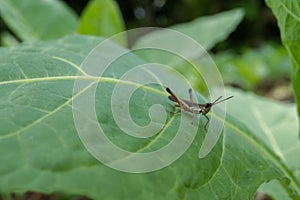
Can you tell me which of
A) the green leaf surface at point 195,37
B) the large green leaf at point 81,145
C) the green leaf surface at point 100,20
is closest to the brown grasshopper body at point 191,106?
the large green leaf at point 81,145

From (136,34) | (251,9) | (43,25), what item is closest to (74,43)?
(43,25)

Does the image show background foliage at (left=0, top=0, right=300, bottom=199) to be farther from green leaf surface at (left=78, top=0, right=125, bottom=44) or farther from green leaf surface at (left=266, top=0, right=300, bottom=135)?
green leaf surface at (left=78, top=0, right=125, bottom=44)

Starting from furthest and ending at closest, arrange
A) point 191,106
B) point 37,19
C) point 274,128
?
point 37,19 → point 274,128 → point 191,106

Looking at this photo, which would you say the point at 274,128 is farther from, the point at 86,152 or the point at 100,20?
the point at 86,152

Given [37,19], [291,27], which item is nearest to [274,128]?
[291,27]

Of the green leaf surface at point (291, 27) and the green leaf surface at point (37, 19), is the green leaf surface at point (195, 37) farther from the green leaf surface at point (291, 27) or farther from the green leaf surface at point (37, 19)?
the green leaf surface at point (291, 27)

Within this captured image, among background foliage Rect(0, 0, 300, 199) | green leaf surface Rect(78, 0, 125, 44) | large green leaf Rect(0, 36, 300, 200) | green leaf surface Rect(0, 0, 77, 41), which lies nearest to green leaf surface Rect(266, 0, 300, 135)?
background foliage Rect(0, 0, 300, 199)
